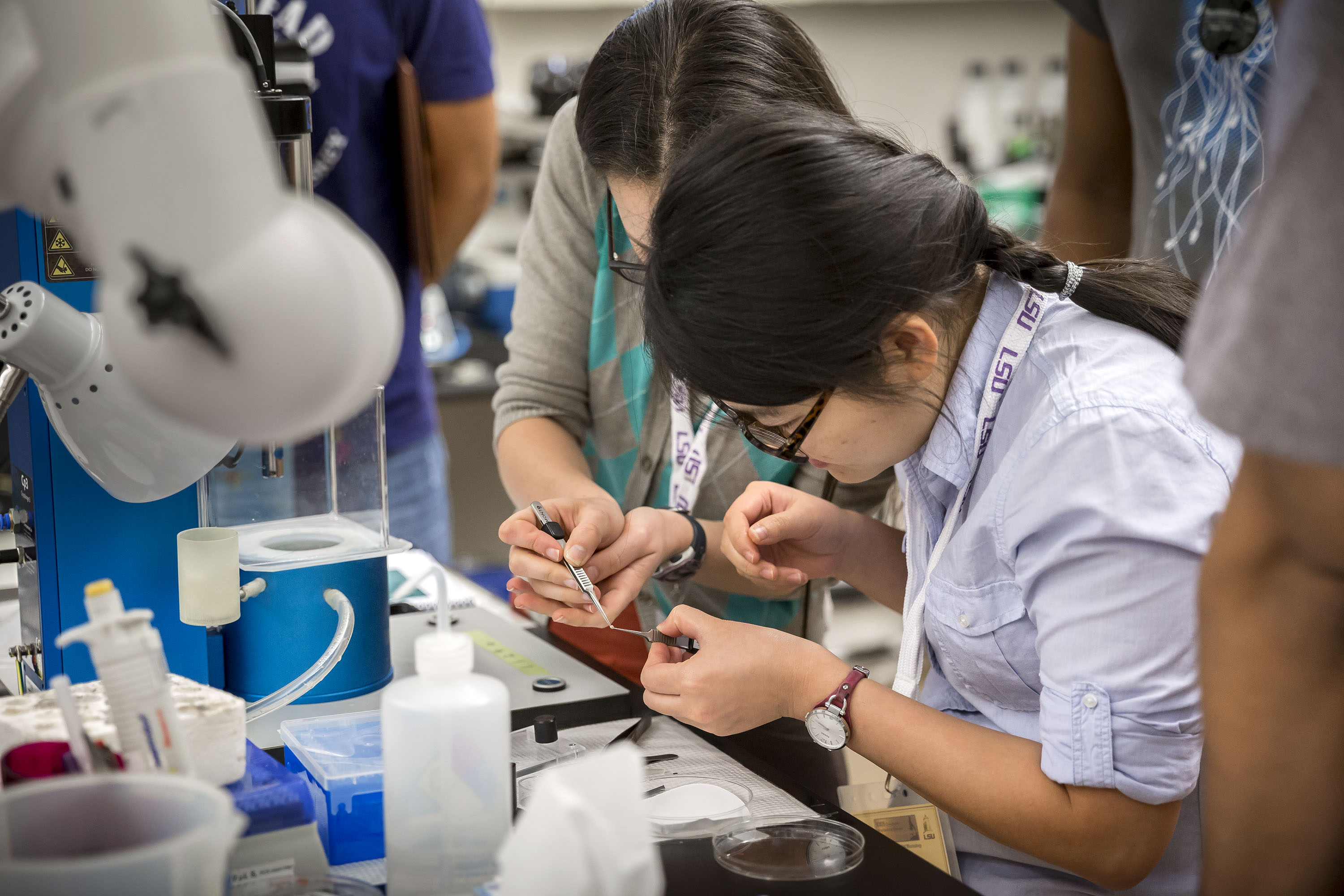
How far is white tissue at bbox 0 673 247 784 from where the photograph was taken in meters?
0.81

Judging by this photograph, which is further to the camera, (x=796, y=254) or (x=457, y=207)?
(x=457, y=207)

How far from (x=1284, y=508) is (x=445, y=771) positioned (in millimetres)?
536

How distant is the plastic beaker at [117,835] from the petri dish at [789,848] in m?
0.39

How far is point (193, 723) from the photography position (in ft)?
2.73

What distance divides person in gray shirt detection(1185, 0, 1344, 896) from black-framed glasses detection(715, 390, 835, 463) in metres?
0.43

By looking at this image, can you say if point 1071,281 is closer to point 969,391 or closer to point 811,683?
point 969,391

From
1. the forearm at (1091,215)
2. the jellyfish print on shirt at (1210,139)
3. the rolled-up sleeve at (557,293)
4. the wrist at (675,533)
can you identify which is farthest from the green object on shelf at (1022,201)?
the wrist at (675,533)

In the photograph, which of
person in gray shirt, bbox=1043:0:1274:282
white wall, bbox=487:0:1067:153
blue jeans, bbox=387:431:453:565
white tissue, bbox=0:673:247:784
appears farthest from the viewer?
white wall, bbox=487:0:1067:153

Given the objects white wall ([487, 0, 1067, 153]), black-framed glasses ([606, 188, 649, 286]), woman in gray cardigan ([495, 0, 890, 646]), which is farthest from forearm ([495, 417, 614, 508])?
white wall ([487, 0, 1067, 153])

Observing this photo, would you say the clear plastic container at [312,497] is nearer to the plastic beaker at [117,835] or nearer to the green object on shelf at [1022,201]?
the plastic beaker at [117,835]

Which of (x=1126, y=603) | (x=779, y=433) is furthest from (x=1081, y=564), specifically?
(x=779, y=433)

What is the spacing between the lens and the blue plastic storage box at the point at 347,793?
93 centimetres

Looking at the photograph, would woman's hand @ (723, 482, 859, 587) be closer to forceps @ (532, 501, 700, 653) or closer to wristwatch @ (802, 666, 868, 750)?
forceps @ (532, 501, 700, 653)

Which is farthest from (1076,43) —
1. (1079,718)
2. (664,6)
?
(1079,718)
